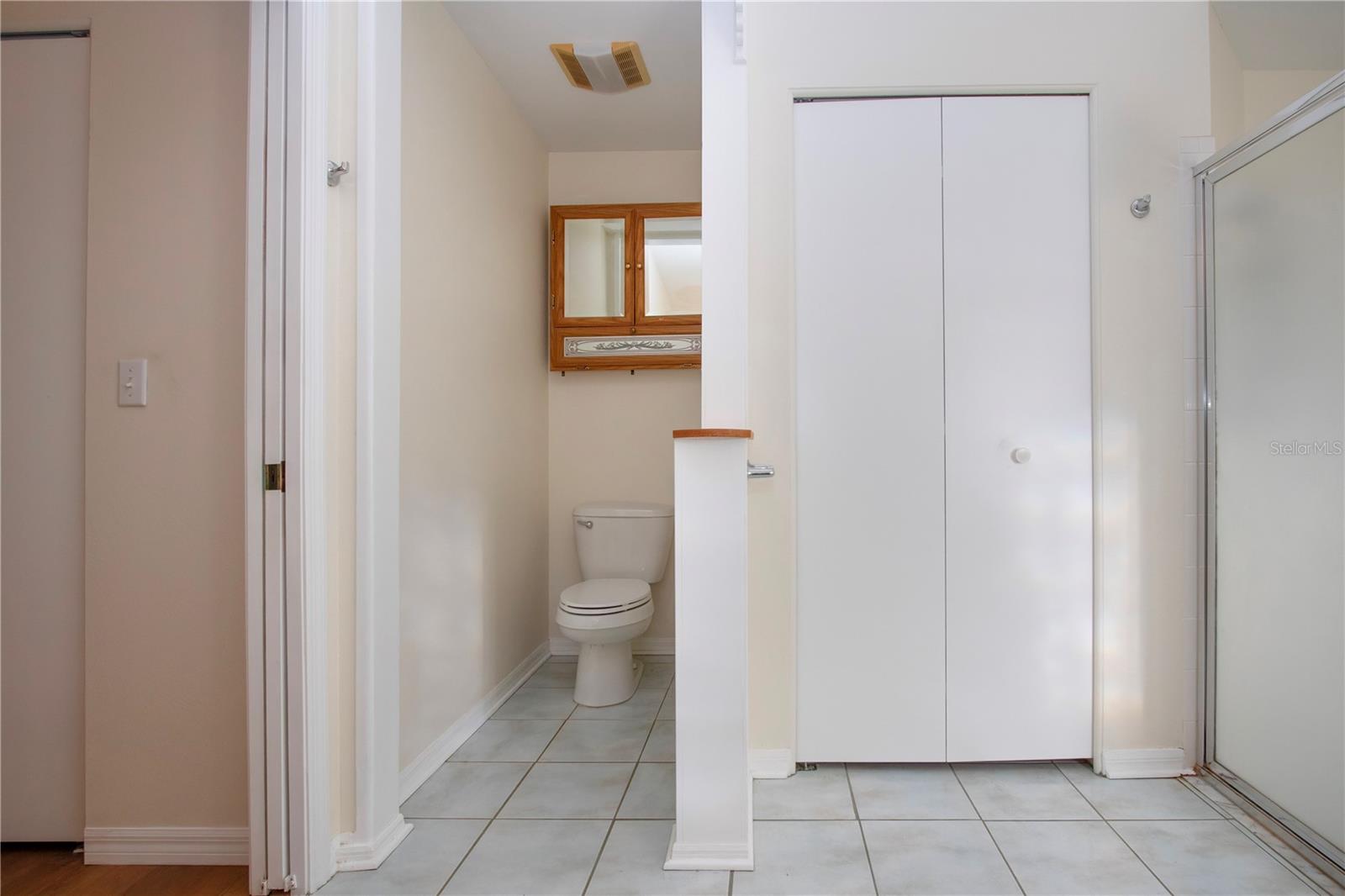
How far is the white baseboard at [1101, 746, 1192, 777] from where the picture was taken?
2035mm

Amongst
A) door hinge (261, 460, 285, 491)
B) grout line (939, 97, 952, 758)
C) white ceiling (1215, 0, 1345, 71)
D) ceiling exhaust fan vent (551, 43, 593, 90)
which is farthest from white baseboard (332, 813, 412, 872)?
white ceiling (1215, 0, 1345, 71)

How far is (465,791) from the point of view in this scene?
1.99 metres

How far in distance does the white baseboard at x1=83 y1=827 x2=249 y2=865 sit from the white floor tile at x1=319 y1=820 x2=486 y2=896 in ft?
0.85

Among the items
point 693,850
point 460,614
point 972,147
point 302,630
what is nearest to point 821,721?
point 693,850

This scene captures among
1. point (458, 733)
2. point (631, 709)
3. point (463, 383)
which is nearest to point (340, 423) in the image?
point (463, 383)

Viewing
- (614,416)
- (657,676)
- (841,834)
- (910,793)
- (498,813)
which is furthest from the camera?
(614,416)

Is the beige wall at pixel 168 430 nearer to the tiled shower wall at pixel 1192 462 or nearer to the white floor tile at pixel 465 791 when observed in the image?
the white floor tile at pixel 465 791

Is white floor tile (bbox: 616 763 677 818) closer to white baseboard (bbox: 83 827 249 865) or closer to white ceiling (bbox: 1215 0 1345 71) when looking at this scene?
white baseboard (bbox: 83 827 249 865)

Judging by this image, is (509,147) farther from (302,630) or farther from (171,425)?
(302,630)

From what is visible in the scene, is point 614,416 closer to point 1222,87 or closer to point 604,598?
point 604,598

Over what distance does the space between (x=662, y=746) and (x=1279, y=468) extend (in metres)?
1.79

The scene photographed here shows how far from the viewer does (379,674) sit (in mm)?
1650

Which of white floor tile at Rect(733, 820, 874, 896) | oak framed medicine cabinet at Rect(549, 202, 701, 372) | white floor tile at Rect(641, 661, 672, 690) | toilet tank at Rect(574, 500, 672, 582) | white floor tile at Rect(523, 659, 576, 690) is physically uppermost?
oak framed medicine cabinet at Rect(549, 202, 701, 372)

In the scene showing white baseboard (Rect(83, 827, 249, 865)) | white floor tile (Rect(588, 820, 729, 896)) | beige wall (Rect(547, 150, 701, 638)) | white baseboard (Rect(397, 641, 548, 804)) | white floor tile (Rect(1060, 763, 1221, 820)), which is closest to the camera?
white floor tile (Rect(588, 820, 729, 896))
